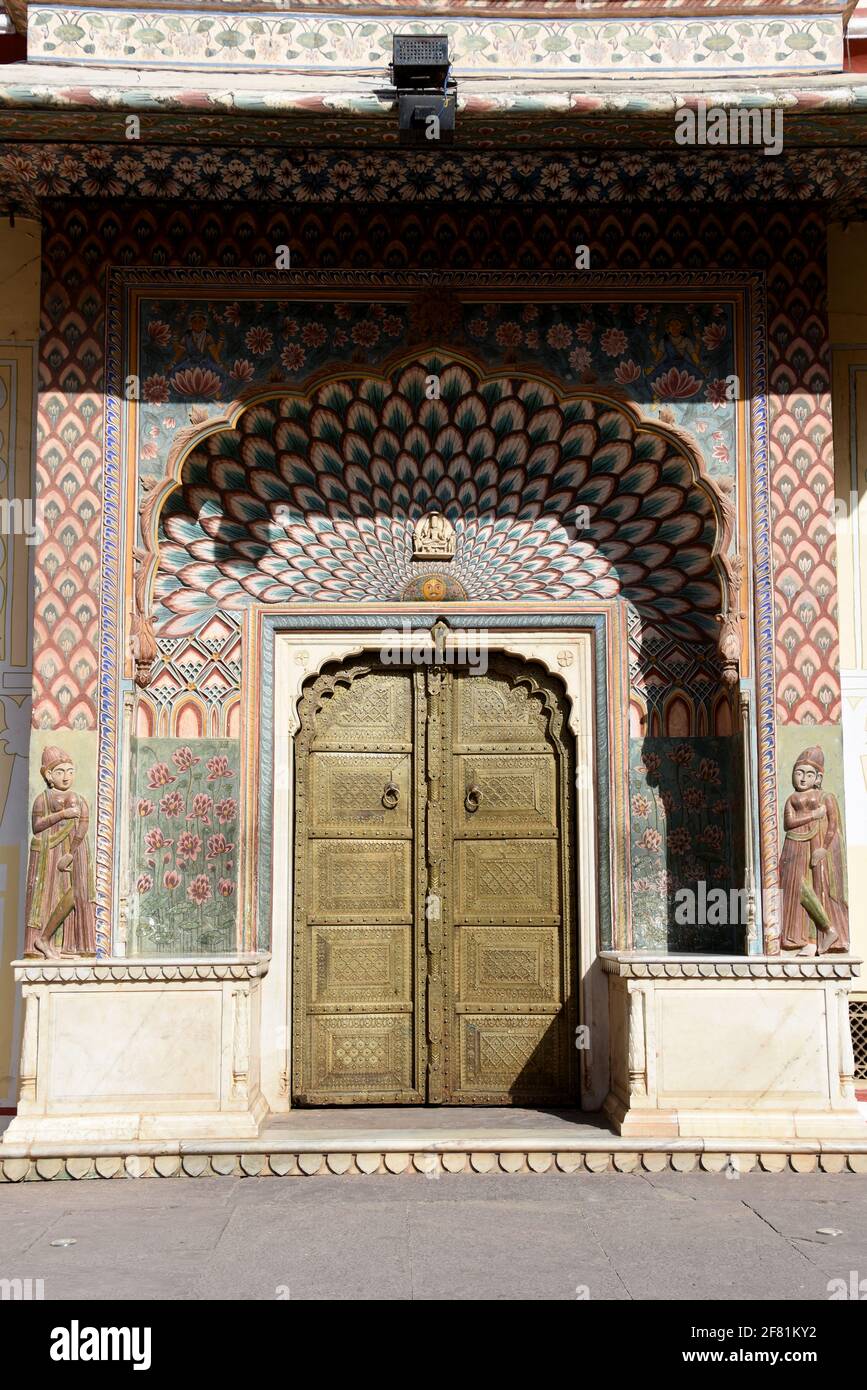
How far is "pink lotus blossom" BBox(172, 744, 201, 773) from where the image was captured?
6.69 m

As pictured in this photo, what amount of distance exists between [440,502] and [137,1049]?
3.07 m

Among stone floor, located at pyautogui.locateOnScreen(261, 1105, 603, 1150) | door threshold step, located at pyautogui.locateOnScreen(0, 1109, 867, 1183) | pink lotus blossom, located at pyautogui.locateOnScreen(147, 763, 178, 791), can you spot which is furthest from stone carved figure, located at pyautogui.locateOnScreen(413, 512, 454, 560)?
door threshold step, located at pyautogui.locateOnScreen(0, 1109, 867, 1183)

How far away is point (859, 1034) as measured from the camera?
6707 mm

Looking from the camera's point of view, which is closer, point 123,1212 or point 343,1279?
point 343,1279

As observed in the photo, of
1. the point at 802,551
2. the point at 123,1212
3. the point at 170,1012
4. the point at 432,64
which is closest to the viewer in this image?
the point at 123,1212

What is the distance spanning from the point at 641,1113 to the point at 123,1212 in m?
2.21

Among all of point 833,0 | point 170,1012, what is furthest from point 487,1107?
point 833,0

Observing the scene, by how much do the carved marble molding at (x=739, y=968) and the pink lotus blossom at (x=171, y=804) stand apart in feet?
7.40

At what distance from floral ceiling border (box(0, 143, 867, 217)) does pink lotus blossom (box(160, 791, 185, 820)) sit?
2837 millimetres

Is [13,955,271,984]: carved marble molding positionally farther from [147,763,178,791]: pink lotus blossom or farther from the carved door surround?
[147,763,178,791]: pink lotus blossom

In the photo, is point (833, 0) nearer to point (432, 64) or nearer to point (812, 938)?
point (432, 64)

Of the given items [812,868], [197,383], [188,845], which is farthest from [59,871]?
[812,868]

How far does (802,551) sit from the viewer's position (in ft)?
21.0

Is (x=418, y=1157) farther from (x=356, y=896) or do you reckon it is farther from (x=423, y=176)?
(x=423, y=176)
